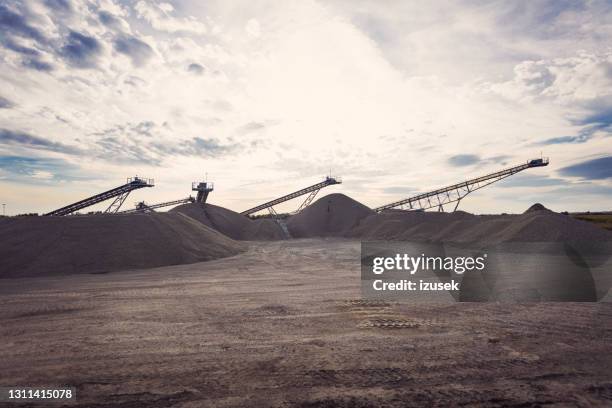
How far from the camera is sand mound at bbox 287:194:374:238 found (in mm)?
47906

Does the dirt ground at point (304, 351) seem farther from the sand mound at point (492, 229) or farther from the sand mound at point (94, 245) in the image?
the sand mound at point (492, 229)

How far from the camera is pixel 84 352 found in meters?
5.70

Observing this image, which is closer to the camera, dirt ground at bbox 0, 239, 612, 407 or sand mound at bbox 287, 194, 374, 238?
dirt ground at bbox 0, 239, 612, 407

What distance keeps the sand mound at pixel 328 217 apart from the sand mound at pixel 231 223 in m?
3.57

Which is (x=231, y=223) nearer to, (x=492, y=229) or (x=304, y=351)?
(x=492, y=229)

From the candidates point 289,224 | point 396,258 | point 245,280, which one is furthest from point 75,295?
point 289,224

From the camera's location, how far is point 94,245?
1789 centimetres

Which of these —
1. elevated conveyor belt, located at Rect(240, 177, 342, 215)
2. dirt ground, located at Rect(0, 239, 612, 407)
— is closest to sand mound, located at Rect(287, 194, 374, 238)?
elevated conveyor belt, located at Rect(240, 177, 342, 215)

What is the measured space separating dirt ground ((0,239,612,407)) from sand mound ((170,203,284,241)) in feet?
109

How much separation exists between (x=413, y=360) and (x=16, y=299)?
1096cm

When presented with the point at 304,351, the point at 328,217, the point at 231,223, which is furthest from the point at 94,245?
the point at 328,217

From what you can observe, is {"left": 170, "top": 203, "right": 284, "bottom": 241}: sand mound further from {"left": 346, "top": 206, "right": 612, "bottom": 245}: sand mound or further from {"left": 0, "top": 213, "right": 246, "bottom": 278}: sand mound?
{"left": 0, "top": 213, "right": 246, "bottom": 278}: sand mound

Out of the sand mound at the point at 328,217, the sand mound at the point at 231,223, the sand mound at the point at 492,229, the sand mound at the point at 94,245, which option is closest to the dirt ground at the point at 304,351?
the sand mound at the point at 94,245

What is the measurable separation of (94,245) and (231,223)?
27852mm
